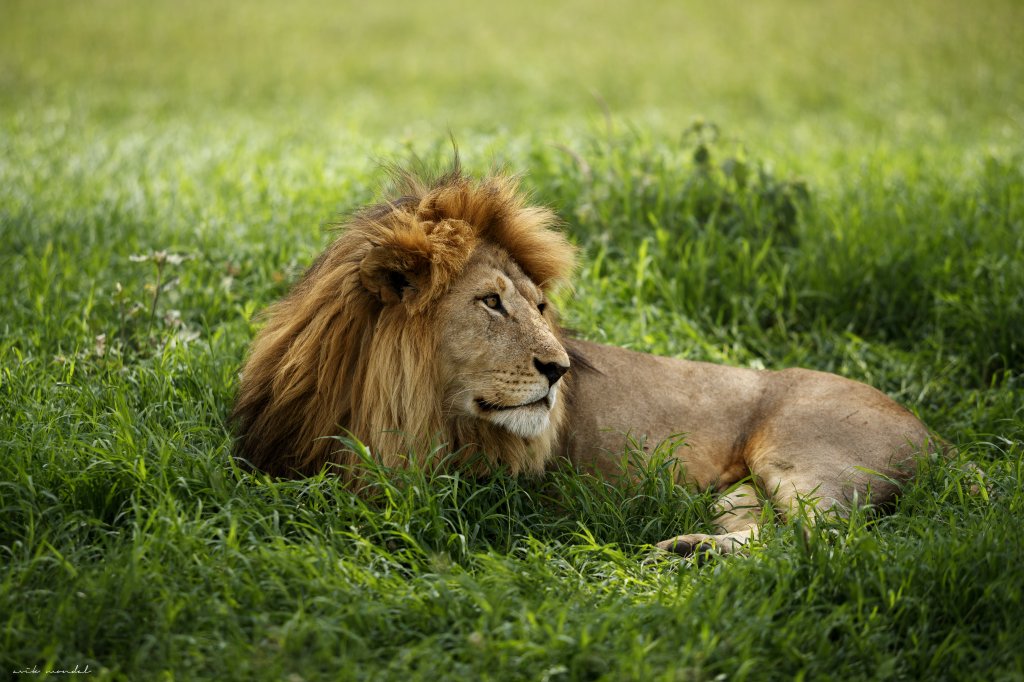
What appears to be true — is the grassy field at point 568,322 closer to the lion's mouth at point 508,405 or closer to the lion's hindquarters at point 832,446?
the lion's hindquarters at point 832,446

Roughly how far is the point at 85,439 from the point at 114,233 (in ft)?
8.33

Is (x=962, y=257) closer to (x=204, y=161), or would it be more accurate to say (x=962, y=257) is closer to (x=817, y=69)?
(x=204, y=161)

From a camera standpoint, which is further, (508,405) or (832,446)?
(832,446)

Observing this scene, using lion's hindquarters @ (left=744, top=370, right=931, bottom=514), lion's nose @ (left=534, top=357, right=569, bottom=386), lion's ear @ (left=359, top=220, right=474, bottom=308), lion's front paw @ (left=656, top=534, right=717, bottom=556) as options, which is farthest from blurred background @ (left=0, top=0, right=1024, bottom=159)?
lion's front paw @ (left=656, top=534, right=717, bottom=556)

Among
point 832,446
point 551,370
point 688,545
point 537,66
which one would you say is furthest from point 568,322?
point 537,66

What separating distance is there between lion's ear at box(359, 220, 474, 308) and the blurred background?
467 centimetres

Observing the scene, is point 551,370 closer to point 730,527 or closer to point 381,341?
point 381,341

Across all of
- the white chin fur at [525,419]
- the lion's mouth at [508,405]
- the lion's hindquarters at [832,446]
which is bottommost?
the lion's hindquarters at [832,446]

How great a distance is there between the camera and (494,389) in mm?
3139

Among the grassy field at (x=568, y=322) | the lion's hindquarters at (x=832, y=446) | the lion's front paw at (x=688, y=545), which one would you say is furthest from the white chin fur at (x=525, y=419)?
the lion's hindquarters at (x=832, y=446)

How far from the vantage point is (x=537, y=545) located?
3.11 m

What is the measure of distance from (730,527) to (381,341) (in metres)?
1.34

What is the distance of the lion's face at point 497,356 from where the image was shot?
→ 313cm

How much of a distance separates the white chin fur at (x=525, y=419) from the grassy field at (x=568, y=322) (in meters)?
0.25
